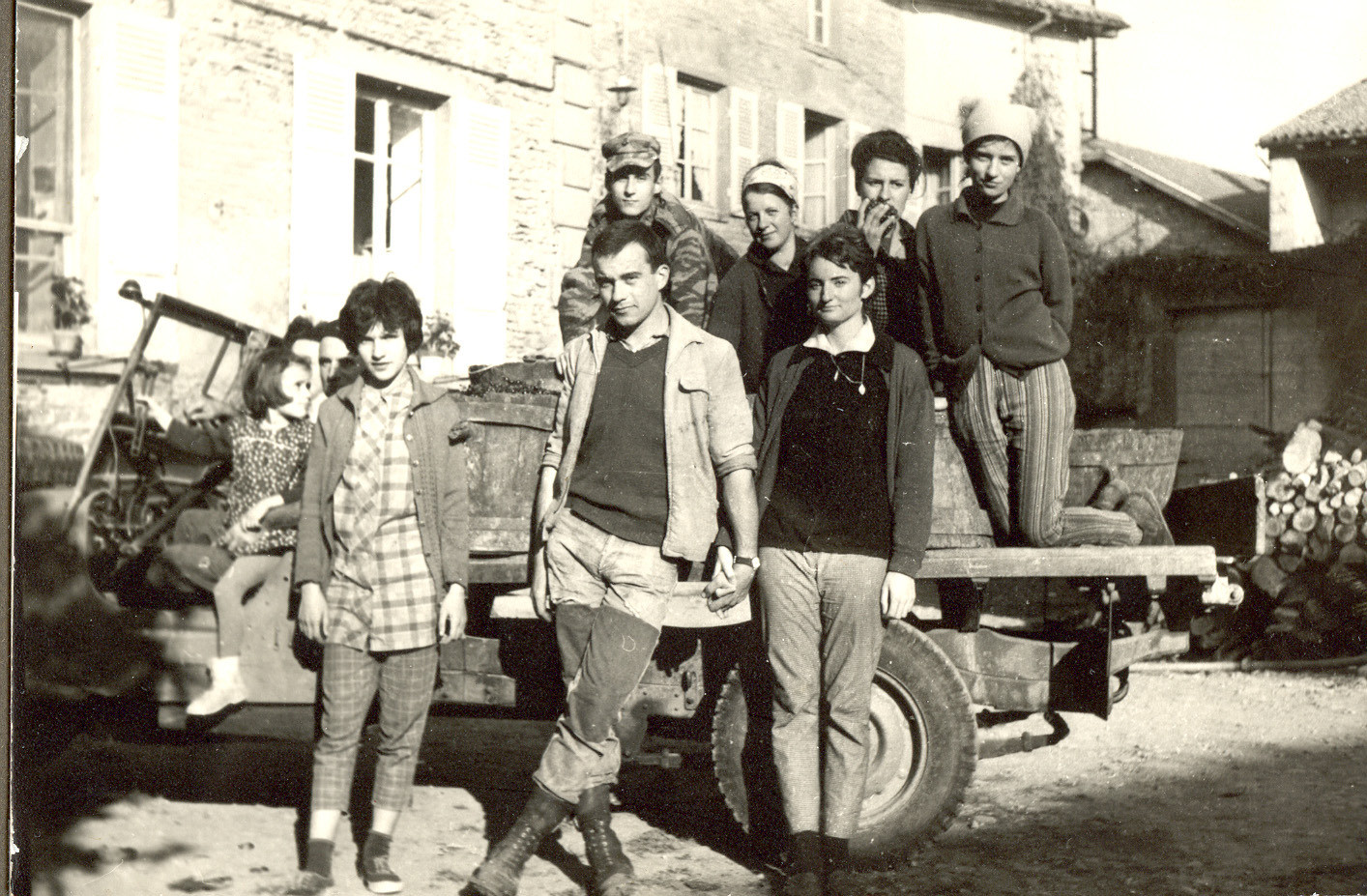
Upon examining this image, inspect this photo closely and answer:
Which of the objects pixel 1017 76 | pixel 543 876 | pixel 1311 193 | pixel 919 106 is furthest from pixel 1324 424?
pixel 543 876

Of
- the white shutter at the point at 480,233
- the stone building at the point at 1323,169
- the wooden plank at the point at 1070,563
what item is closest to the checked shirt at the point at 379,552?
the wooden plank at the point at 1070,563

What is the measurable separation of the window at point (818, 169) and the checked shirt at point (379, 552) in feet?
9.16

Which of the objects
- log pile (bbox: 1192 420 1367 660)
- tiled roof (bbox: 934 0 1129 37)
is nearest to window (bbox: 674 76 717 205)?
tiled roof (bbox: 934 0 1129 37)

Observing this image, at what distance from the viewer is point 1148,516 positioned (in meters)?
4.45

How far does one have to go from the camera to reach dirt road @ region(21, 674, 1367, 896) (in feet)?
12.8

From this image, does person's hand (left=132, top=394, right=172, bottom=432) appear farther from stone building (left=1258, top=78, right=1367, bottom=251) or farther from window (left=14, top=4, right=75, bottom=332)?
stone building (left=1258, top=78, right=1367, bottom=251)

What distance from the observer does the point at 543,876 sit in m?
3.91

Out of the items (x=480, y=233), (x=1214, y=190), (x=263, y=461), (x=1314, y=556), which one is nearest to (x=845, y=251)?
(x=263, y=461)

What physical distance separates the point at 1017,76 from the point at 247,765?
472 cm

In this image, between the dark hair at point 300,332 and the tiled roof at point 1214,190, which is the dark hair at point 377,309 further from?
the tiled roof at point 1214,190

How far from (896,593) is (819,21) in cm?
242

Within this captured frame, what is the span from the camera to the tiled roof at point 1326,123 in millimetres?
4820

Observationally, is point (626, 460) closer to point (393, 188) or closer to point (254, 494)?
point (254, 494)

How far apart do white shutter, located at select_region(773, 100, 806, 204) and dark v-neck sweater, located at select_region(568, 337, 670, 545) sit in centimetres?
223
